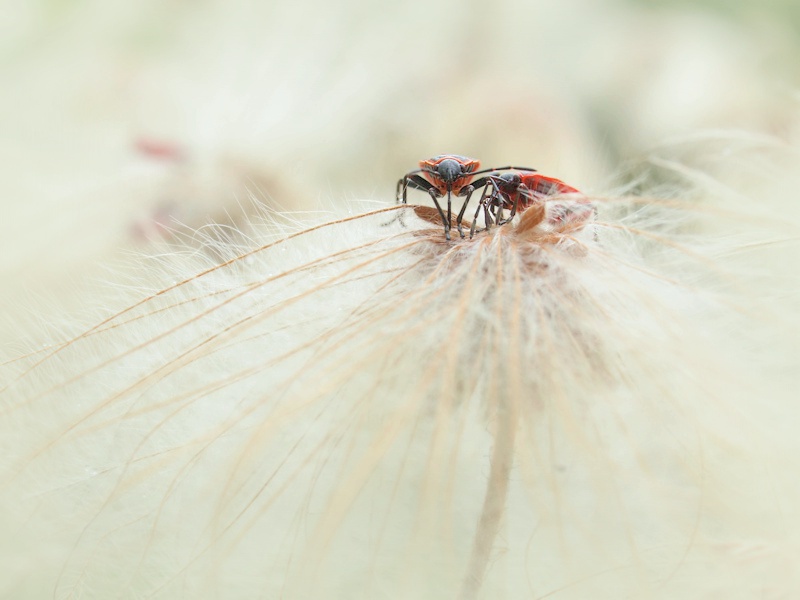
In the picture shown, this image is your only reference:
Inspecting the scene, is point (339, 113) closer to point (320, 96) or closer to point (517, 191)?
point (320, 96)

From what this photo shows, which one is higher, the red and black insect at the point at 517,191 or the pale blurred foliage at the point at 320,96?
the pale blurred foliage at the point at 320,96

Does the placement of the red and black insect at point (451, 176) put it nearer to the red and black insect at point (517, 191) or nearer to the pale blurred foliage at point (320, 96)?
the red and black insect at point (517, 191)

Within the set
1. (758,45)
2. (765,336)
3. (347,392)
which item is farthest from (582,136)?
(347,392)

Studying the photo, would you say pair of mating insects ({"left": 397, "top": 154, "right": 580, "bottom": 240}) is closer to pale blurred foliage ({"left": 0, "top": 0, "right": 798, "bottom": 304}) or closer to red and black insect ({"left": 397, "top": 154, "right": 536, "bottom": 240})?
red and black insect ({"left": 397, "top": 154, "right": 536, "bottom": 240})

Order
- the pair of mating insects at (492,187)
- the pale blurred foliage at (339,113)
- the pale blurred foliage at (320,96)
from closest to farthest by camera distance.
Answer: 1. the pair of mating insects at (492,187)
2. the pale blurred foliage at (339,113)
3. the pale blurred foliage at (320,96)

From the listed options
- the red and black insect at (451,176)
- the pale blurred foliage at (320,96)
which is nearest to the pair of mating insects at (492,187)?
the red and black insect at (451,176)

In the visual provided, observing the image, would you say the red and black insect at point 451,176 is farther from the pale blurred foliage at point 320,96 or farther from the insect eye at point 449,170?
the pale blurred foliage at point 320,96

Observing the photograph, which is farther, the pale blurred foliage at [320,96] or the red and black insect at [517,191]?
the pale blurred foliage at [320,96]

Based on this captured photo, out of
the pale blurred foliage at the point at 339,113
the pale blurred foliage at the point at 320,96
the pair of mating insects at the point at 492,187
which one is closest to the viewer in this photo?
the pair of mating insects at the point at 492,187

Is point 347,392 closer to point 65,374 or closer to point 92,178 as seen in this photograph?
point 65,374
